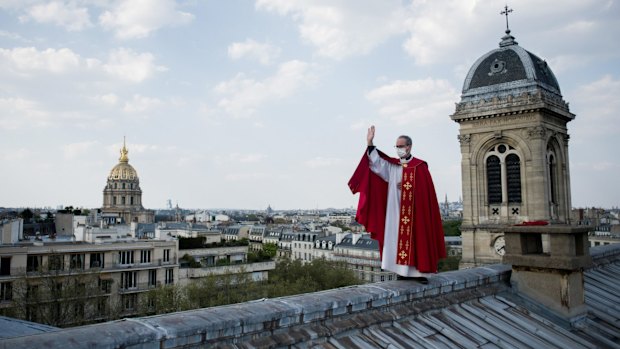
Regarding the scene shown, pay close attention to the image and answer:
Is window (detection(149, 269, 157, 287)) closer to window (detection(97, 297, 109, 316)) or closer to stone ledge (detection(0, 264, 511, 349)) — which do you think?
window (detection(97, 297, 109, 316))

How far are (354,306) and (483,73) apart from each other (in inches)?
1041

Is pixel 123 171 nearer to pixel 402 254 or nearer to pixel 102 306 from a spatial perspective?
pixel 102 306

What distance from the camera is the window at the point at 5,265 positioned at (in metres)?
35.4

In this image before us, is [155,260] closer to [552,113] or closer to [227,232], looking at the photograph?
[552,113]

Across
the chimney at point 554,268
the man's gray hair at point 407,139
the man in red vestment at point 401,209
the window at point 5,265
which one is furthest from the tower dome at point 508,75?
the window at point 5,265

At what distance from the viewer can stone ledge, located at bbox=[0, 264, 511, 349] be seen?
3367mm

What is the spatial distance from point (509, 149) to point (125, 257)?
98.0ft

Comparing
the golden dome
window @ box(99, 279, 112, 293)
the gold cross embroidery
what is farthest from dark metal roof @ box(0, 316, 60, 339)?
the golden dome

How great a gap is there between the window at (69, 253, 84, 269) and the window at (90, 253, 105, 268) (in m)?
0.75

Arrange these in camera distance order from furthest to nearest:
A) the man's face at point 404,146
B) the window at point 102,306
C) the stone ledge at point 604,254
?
1. the window at point 102,306
2. the stone ledge at point 604,254
3. the man's face at point 404,146

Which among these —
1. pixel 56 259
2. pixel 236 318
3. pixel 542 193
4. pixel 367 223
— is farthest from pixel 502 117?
pixel 56 259

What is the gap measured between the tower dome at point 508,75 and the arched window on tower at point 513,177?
3434 mm

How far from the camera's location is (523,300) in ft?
23.8

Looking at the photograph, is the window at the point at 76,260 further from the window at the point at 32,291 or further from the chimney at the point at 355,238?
the chimney at the point at 355,238
